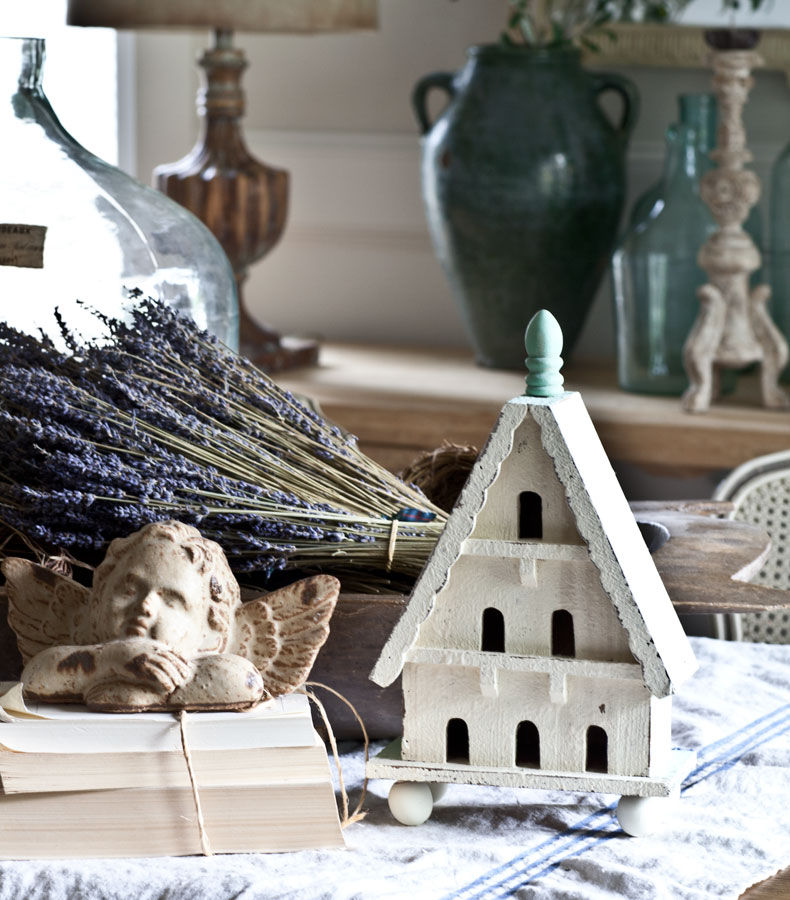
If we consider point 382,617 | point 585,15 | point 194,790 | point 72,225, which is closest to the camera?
point 194,790

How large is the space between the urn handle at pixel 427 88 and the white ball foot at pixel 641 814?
178 centimetres

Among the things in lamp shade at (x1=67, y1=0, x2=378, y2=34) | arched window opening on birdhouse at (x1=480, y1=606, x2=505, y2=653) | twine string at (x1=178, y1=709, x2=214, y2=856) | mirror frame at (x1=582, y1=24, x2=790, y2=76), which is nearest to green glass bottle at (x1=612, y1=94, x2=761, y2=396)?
mirror frame at (x1=582, y1=24, x2=790, y2=76)

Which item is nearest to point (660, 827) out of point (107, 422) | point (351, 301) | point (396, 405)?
point (107, 422)

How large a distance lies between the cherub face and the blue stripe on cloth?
20cm

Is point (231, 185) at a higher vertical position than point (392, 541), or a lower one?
higher

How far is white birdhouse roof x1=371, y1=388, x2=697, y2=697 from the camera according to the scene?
0.70 meters

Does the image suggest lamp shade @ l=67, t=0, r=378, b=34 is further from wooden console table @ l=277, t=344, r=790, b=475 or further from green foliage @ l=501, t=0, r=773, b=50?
wooden console table @ l=277, t=344, r=790, b=475

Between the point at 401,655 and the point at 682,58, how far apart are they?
6.55 feet

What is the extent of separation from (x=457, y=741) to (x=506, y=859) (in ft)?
0.25

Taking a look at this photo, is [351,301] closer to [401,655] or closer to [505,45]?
[505,45]

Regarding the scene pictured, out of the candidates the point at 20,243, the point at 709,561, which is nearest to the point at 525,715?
the point at 709,561

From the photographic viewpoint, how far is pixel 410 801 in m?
0.74

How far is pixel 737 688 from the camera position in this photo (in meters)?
0.99

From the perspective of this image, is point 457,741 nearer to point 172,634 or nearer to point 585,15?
point 172,634
